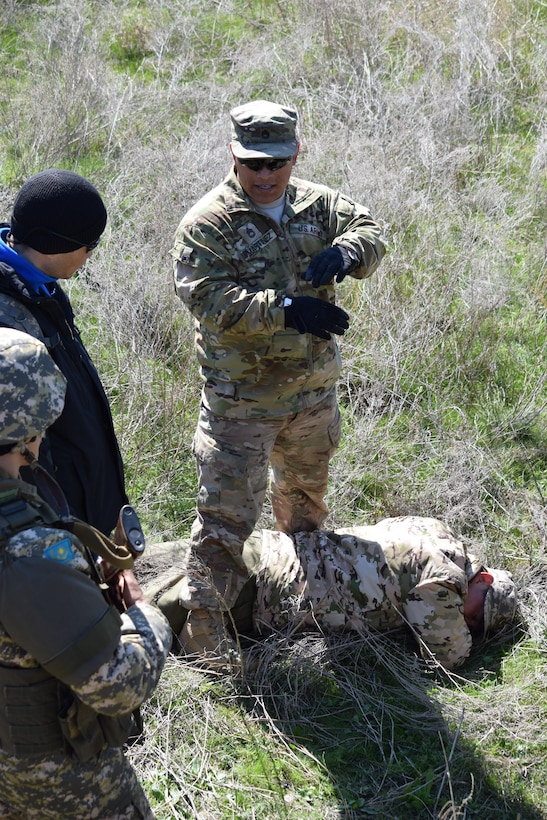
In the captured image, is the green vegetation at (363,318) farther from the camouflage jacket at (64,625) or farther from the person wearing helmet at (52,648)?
the camouflage jacket at (64,625)

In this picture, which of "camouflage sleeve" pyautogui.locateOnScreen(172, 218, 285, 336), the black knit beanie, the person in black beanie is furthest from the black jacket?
"camouflage sleeve" pyautogui.locateOnScreen(172, 218, 285, 336)

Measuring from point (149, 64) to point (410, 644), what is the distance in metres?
6.30

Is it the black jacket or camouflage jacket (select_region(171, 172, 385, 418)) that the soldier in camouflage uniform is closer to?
camouflage jacket (select_region(171, 172, 385, 418))

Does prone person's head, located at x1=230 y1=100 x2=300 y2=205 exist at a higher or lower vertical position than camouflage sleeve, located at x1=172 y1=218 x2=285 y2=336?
higher

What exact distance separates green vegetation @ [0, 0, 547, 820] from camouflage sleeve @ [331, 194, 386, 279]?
4.57ft

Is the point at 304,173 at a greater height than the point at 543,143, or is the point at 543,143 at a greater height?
the point at 543,143

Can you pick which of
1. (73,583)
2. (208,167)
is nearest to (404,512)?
(73,583)

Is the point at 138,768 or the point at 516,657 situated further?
the point at 516,657

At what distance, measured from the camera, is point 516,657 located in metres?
3.46

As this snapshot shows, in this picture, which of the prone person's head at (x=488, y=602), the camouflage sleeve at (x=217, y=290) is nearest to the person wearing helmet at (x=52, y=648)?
the camouflage sleeve at (x=217, y=290)

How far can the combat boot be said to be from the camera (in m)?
3.29

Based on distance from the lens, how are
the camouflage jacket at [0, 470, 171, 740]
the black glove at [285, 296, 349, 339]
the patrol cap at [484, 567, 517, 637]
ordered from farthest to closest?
the patrol cap at [484, 567, 517, 637] → the black glove at [285, 296, 349, 339] → the camouflage jacket at [0, 470, 171, 740]

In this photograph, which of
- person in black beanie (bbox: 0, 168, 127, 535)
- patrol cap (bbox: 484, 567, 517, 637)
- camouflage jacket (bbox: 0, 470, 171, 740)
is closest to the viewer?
camouflage jacket (bbox: 0, 470, 171, 740)

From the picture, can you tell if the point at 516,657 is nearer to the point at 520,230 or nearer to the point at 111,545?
the point at 111,545
